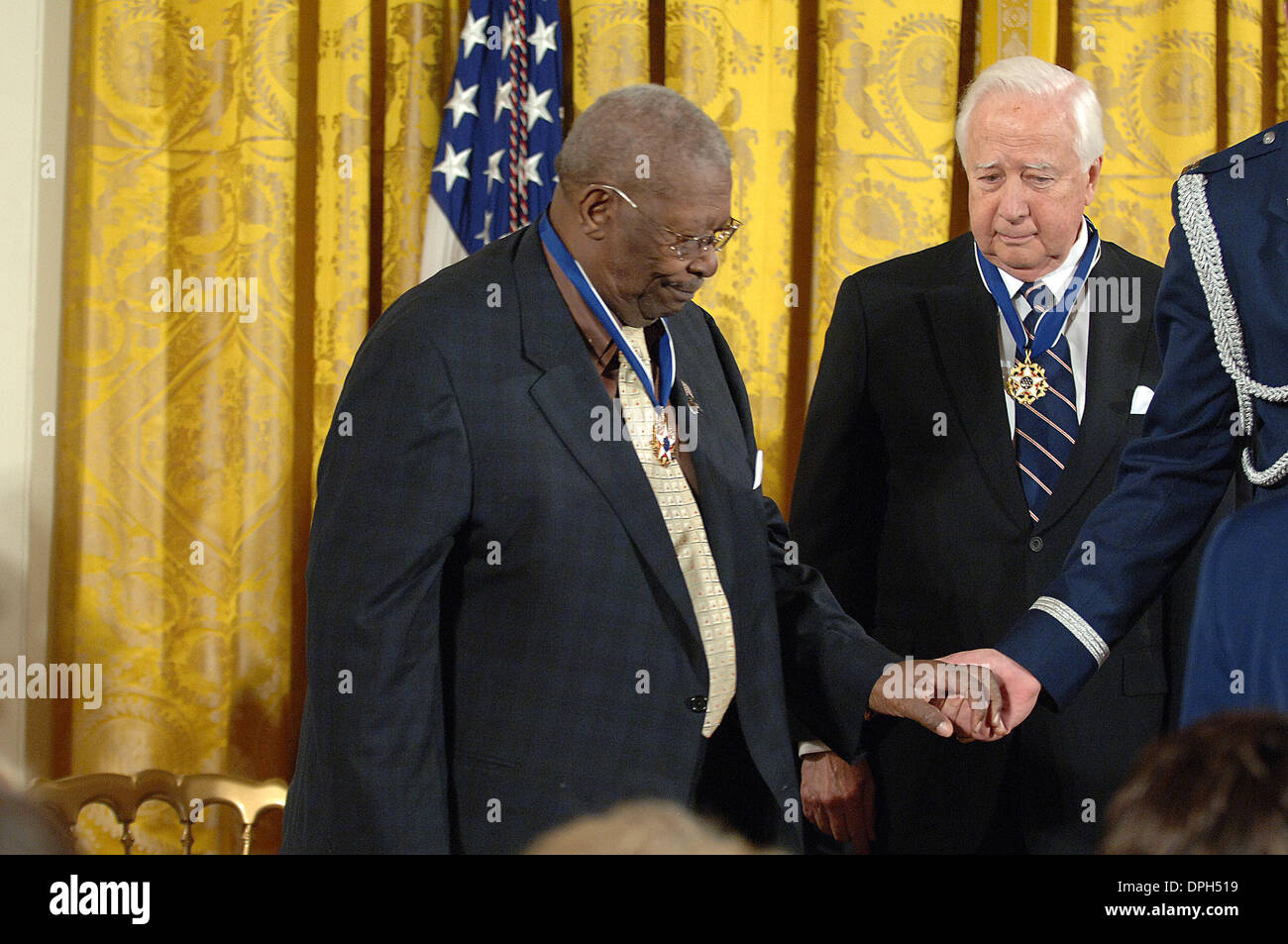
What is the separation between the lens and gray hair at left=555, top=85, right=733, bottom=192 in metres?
1.64

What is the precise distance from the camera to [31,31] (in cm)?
298

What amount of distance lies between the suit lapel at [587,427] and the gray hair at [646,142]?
19cm

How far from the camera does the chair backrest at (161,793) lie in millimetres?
2387

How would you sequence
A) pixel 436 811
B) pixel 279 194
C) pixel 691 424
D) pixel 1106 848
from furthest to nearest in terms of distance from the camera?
pixel 279 194
pixel 691 424
pixel 436 811
pixel 1106 848

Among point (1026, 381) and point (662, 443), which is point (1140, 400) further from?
point (662, 443)

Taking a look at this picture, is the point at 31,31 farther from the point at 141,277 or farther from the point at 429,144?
the point at 429,144

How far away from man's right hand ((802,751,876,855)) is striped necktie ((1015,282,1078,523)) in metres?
0.56

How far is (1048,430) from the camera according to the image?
2193mm

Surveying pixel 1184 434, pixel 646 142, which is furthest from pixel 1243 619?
pixel 646 142

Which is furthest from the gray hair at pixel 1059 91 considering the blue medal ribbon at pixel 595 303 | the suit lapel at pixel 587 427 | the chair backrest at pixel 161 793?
the chair backrest at pixel 161 793

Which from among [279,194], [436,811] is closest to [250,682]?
[279,194]

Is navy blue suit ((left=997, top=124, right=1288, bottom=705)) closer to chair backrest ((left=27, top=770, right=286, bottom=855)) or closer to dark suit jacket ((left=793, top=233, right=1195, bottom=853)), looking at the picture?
dark suit jacket ((left=793, top=233, right=1195, bottom=853))

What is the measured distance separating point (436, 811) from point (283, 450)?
1.61 metres

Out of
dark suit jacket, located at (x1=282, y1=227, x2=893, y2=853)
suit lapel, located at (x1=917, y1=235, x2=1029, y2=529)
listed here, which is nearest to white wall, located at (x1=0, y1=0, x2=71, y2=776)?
dark suit jacket, located at (x1=282, y1=227, x2=893, y2=853)
